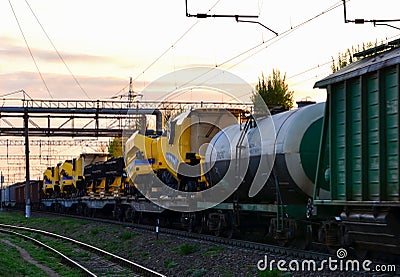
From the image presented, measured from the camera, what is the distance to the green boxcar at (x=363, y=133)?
12445 millimetres

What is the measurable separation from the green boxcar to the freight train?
2 cm

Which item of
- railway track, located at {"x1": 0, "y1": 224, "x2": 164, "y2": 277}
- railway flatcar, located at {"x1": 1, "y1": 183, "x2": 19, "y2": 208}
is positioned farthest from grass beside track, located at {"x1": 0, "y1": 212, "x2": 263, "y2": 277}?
railway flatcar, located at {"x1": 1, "y1": 183, "x2": 19, "y2": 208}

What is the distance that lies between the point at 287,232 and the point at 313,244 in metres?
0.69

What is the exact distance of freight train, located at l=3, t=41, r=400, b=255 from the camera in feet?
41.7

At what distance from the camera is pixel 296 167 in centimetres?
1755

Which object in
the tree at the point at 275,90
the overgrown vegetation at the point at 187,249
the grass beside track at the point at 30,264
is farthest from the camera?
the tree at the point at 275,90

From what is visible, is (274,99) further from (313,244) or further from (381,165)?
(381,165)

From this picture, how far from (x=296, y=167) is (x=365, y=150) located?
175 inches

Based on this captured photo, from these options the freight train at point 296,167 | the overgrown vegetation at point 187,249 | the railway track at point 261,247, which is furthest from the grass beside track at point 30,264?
the freight train at point 296,167

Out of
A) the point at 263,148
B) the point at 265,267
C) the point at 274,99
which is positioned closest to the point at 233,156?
the point at 263,148

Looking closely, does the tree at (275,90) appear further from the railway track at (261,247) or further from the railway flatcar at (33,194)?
the railway track at (261,247)

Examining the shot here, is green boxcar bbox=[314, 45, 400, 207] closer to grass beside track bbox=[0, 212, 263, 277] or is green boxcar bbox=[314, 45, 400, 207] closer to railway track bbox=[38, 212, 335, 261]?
railway track bbox=[38, 212, 335, 261]

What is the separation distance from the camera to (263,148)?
19344 millimetres

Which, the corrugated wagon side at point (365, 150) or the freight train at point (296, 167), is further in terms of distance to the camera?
the freight train at point (296, 167)
